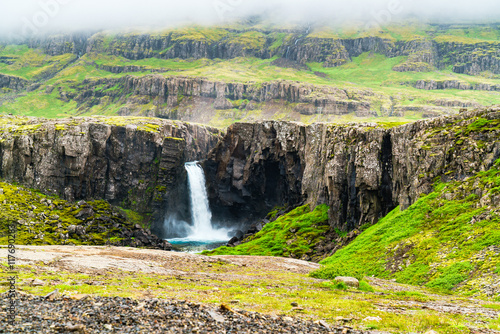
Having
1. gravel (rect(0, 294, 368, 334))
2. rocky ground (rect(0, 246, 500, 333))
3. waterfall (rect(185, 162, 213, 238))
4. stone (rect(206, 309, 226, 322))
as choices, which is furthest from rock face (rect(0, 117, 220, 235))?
stone (rect(206, 309, 226, 322))

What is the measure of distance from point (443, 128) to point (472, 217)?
2054cm

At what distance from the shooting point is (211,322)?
51.3 feet

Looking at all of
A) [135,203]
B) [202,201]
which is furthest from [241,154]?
[135,203]

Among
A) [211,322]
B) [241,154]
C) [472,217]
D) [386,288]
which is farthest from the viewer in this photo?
[241,154]

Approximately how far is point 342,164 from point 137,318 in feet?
225

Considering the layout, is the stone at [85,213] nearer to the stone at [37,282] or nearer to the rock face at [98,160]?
the rock face at [98,160]

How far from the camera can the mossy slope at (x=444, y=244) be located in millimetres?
29672

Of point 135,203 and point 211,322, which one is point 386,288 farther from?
point 135,203

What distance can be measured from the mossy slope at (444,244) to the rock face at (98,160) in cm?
11031

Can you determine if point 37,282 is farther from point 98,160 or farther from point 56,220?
point 98,160

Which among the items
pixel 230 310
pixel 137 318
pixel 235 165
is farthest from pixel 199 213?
pixel 137 318

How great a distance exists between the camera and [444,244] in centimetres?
3581

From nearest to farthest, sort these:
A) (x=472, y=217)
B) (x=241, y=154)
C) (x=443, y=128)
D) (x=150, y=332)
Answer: (x=150, y=332)
(x=472, y=217)
(x=443, y=128)
(x=241, y=154)

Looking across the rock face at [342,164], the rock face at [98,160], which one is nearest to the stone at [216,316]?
the rock face at [342,164]
